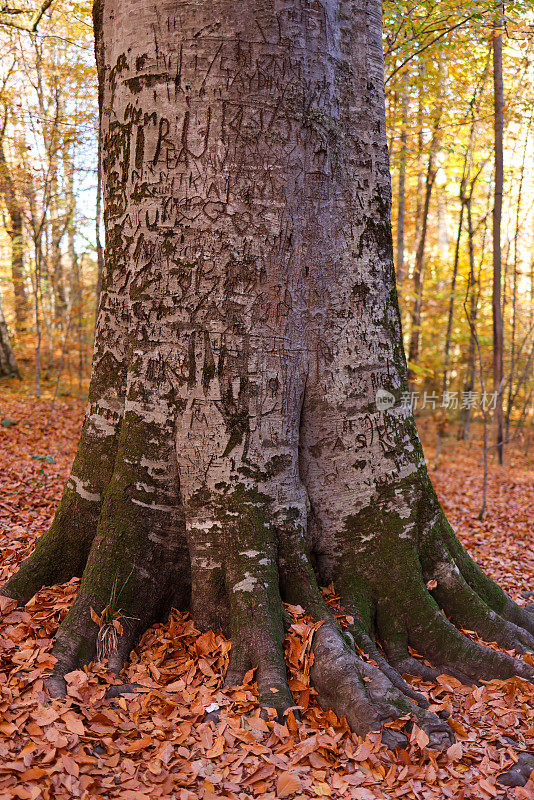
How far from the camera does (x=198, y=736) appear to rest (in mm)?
2219

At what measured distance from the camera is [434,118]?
9.60 m

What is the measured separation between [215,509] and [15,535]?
231 cm

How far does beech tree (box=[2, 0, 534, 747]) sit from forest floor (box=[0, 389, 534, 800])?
4.0 inches

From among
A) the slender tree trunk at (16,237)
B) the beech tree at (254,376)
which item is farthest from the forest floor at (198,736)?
the slender tree trunk at (16,237)

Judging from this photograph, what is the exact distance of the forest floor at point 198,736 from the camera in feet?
6.51

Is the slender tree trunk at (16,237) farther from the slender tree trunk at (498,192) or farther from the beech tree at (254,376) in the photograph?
the beech tree at (254,376)

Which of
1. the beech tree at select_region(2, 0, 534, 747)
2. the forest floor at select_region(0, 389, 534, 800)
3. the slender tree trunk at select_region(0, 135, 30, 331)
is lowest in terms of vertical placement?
the forest floor at select_region(0, 389, 534, 800)

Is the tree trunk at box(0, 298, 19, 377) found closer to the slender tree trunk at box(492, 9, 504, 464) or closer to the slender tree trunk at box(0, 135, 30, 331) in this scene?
the slender tree trunk at box(0, 135, 30, 331)

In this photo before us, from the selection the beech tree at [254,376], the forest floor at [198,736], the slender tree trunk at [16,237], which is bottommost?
the forest floor at [198,736]

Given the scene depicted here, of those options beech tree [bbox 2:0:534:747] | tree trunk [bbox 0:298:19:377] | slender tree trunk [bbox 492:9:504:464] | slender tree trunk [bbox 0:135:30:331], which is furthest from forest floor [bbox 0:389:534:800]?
tree trunk [bbox 0:298:19:377]

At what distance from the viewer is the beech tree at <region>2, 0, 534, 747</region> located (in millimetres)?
2582

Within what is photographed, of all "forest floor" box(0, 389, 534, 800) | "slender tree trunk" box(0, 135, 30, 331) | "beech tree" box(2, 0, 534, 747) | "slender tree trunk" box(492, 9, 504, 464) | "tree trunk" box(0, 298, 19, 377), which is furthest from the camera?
"tree trunk" box(0, 298, 19, 377)

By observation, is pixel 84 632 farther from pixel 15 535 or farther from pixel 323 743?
pixel 15 535

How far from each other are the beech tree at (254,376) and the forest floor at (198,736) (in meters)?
0.10
